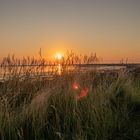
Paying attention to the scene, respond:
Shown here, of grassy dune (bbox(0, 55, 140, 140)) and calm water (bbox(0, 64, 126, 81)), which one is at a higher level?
calm water (bbox(0, 64, 126, 81))

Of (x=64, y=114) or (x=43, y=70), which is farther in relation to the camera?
(x=43, y=70)

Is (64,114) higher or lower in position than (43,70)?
lower

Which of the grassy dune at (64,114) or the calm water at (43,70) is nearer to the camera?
the grassy dune at (64,114)

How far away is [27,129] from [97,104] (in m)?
1.26

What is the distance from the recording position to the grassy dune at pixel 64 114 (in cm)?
415

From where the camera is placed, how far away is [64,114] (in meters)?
4.73

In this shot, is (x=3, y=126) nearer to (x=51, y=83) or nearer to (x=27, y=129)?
(x=27, y=129)

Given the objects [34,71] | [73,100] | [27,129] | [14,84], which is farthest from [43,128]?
[34,71]

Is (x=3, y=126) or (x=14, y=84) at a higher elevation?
(x=14, y=84)

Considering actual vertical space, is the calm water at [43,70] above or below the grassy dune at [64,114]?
above

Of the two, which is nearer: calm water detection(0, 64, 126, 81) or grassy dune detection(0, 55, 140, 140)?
grassy dune detection(0, 55, 140, 140)

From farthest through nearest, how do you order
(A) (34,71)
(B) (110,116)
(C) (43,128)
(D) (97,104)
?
1. (A) (34,71)
2. (D) (97,104)
3. (B) (110,116)
4. (C) (43,128)

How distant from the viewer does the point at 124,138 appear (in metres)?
4.30

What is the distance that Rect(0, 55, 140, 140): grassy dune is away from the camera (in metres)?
4.15
